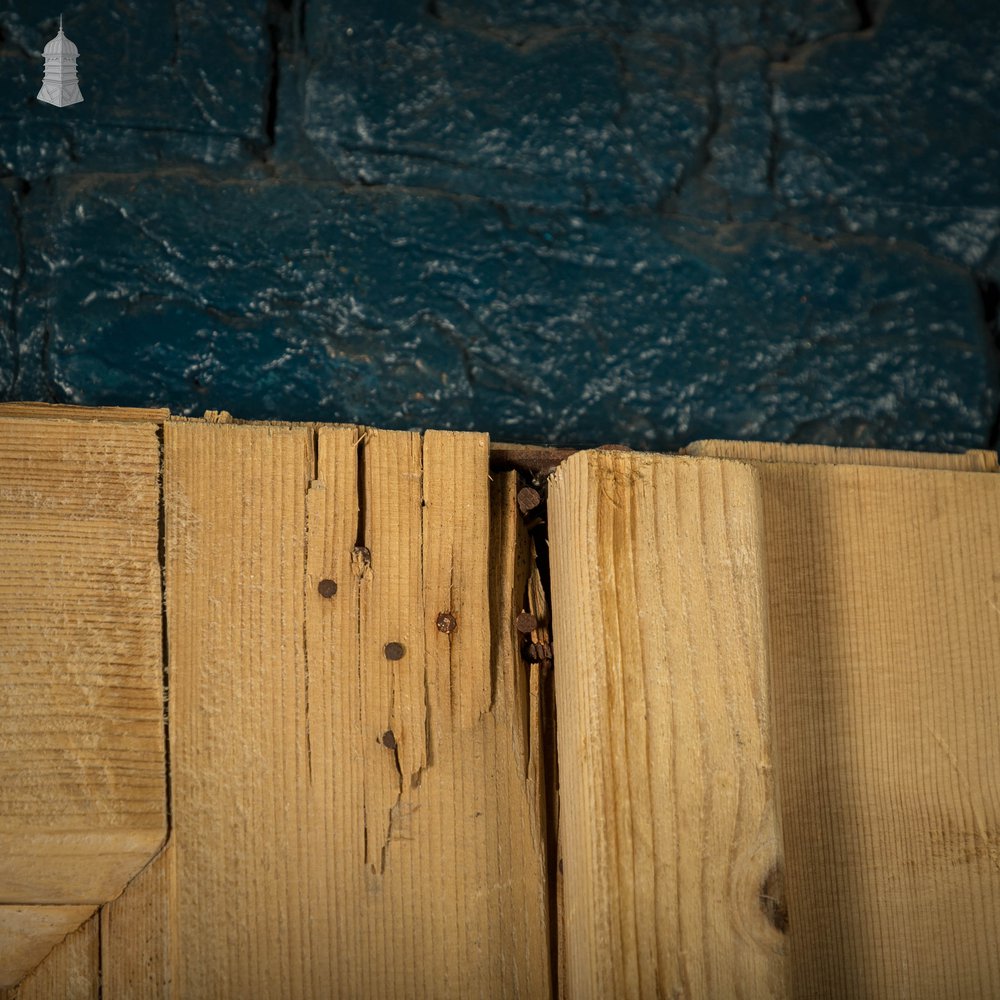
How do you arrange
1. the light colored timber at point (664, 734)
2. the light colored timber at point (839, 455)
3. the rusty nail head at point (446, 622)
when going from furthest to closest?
the light colored timber at point (839, 455) → the rusty nail head at point (446, 622) → the light colored timber at point (664, 734)

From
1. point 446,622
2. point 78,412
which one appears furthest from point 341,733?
point 78,412

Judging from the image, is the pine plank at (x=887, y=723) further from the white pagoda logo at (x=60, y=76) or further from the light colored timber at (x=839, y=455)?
the white pagoda logo at (x=60, y=76)

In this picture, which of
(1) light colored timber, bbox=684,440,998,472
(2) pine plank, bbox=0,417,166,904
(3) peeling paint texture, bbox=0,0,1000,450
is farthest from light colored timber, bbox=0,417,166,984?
(1) light colored timber, bbox=684,440,998,472

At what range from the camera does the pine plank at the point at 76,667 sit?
0.96 m

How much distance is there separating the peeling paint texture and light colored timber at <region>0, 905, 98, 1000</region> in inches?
23.4

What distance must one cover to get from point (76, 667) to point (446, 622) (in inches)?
15.0

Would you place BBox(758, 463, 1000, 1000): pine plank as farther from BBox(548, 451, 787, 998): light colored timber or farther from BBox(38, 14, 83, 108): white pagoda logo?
BBox(38, 14, 83, 108): white pagoda logo

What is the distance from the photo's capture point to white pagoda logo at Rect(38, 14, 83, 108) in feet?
4.09

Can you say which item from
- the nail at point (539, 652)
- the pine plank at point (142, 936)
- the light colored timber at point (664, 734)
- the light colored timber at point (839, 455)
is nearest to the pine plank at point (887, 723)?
the light colored timber at point (839, 455)

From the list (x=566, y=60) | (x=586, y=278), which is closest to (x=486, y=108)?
(x=566, y=60)

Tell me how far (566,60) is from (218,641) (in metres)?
0.95

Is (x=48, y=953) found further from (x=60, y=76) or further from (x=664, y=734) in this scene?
(x=60, y=76)

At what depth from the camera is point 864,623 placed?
Result: 1168 mm

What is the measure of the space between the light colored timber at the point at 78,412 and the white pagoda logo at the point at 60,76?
47 cm
